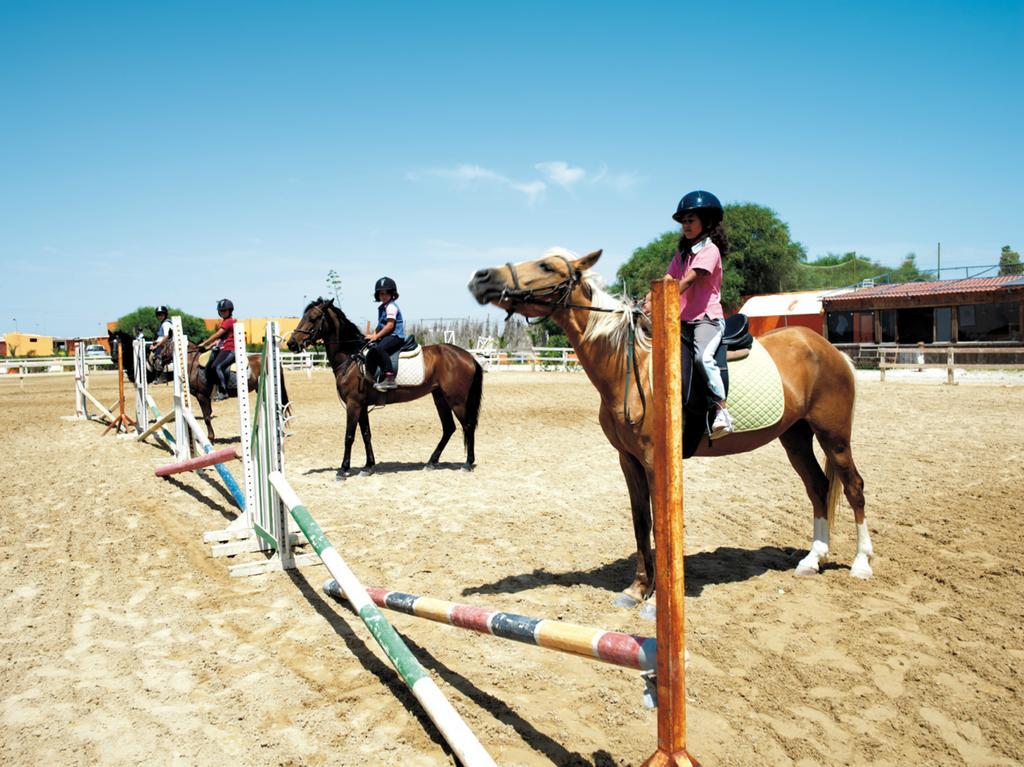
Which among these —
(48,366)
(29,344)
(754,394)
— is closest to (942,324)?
(754,394)

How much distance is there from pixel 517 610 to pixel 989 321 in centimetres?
3630

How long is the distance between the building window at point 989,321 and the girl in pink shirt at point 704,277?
109ft

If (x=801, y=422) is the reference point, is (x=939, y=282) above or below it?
above

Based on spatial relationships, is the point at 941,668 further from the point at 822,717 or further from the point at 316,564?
the point at 316,564

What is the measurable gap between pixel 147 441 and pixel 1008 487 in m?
13.9

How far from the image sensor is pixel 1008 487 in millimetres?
7410

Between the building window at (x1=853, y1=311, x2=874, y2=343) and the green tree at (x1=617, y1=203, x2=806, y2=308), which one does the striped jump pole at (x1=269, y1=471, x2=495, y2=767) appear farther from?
the green tree at (x1=617, y1=203, x2=806, y2=308)

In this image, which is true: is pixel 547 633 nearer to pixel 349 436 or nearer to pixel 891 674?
pixel 891 674

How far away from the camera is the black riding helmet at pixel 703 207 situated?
427 centimetres

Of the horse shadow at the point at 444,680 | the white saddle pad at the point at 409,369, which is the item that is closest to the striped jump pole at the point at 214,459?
the horse shadow at the point at 444,680

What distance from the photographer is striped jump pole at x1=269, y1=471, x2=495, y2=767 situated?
96.7 inches

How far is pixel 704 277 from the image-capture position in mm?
4352

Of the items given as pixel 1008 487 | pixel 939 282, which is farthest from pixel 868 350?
pixel 1008 487

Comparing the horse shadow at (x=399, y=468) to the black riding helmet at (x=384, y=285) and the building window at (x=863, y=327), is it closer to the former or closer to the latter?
the black riding helmet at (x=384, y=285)
